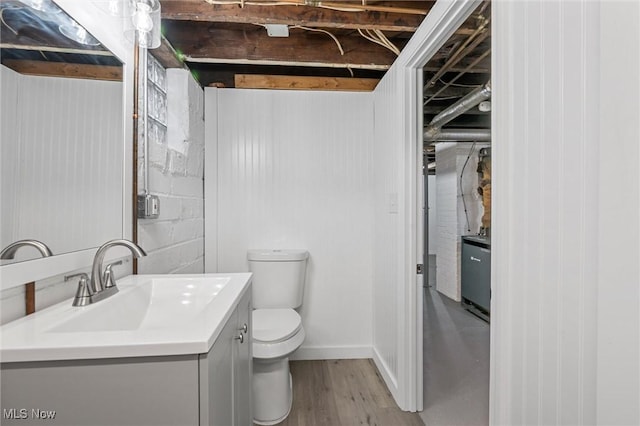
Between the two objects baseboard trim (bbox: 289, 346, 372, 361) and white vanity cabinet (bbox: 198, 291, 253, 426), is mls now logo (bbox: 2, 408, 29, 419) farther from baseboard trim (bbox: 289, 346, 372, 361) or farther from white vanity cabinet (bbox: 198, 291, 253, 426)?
baseboard trim (bbox: 289, 346, 372, 361)

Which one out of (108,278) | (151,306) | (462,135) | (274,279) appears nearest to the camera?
(108,278)

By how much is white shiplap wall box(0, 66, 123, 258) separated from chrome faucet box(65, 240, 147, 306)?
99 mm

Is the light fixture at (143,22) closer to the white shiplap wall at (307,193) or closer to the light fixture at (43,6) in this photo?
the light fixture at (43,6)

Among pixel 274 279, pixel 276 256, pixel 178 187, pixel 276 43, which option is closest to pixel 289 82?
pixel 276 43

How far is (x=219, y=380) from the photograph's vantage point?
836mm

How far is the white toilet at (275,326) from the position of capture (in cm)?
178

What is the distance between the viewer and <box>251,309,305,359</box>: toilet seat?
68.4 inches

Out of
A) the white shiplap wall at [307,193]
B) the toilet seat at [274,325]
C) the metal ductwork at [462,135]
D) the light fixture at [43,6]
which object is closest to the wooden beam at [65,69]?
the light fixture at [43,6]

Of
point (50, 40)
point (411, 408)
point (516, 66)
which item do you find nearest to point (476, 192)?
point (411, 408)

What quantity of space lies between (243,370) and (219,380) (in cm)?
43

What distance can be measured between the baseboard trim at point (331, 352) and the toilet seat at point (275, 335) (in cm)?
62

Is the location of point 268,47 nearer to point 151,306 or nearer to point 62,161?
point 62,161

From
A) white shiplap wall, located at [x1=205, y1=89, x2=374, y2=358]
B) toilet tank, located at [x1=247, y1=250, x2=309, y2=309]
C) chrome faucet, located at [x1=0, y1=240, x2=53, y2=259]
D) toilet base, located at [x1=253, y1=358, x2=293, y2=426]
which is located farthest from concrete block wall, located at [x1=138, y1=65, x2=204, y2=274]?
toilet base, located at [x1=253, y1=358, x2=293, y2=426]

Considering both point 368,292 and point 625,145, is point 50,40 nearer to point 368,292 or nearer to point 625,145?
point 625,145
